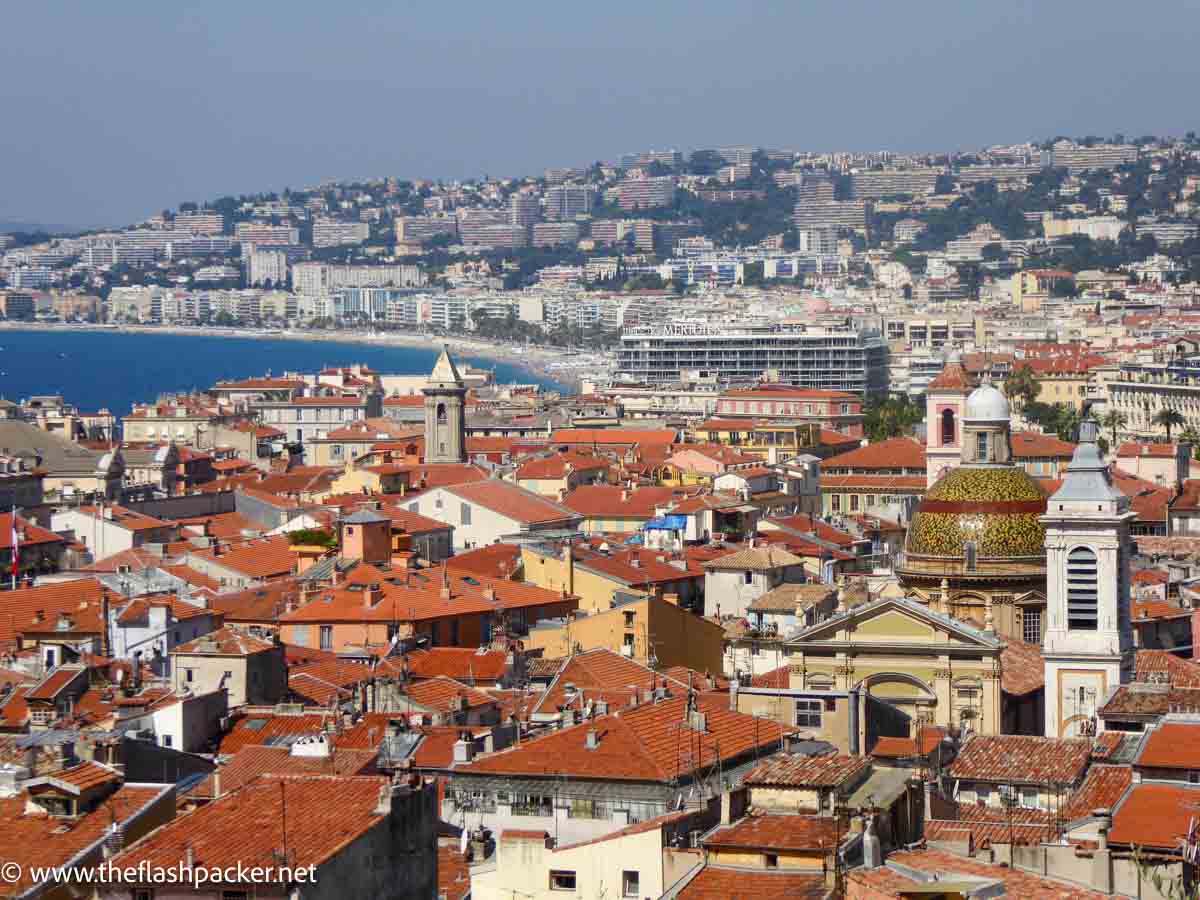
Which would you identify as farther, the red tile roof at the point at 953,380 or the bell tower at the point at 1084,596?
the red tile roof at the point at 953,380

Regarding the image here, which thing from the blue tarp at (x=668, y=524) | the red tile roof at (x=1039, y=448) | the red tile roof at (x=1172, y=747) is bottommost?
the red tile roof at (x=1039, y=448)

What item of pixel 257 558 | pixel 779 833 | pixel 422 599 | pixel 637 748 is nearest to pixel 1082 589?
pixel 637 748

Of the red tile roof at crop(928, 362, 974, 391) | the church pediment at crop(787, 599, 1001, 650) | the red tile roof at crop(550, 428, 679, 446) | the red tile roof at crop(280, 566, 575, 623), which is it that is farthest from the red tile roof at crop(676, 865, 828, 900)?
the red tile roof at crop(550, 428, 679, 446)

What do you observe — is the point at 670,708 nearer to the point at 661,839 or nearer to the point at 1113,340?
the point at 661,839

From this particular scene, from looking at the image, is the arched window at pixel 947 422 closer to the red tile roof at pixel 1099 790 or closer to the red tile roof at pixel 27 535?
the red tile roof at pixel 27 535

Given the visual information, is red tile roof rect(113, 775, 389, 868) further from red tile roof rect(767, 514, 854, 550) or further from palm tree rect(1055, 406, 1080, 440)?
palm tree rect(1055, 406, 1080, 440)

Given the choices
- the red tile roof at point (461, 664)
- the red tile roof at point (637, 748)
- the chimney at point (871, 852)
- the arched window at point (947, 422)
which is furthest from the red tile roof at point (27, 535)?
the chimney at point (871, 852)

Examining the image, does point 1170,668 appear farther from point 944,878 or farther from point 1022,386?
point 1022,386
